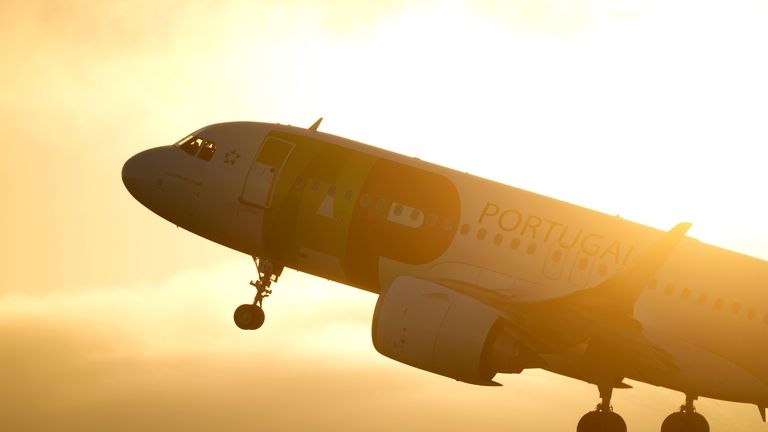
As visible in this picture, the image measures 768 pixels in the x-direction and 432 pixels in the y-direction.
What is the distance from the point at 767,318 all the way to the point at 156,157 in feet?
54.7

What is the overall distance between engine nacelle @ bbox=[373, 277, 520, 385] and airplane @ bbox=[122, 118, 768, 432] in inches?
1.2

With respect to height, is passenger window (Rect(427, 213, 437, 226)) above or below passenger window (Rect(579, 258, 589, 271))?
above

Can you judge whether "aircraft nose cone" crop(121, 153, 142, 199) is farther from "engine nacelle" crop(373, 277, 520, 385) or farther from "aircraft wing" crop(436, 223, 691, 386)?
"aircraft wing" crop(436, 223, 691, 386)

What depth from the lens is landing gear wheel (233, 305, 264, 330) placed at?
3098 cm

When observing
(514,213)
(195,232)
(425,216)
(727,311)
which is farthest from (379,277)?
(727,311)

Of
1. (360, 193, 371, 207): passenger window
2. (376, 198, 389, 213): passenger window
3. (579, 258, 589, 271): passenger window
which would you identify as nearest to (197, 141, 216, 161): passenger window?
(360, 193, 371, 207): passenger window

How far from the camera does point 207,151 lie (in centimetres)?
3155

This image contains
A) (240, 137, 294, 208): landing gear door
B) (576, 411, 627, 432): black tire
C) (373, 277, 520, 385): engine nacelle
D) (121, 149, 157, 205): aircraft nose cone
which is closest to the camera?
(373, 277, 520, 385): engine nacelle

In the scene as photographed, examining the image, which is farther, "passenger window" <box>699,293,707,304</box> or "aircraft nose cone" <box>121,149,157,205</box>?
"aircraft nose cone" <box>121,149,157,205</box>

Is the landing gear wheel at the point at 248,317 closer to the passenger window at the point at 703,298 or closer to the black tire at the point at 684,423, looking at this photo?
the black tire at the point at 684,423

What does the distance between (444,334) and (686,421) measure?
845cm

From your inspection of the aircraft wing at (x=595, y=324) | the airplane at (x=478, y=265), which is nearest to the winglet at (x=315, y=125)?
the airplane at (x=478, y=265)

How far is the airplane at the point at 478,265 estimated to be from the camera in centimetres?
2506

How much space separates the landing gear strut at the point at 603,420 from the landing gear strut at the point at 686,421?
111 inches
